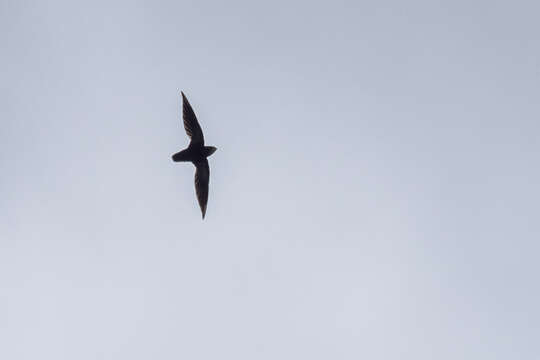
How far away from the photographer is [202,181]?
89.0 feet

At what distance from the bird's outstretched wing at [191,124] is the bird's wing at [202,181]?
116cm

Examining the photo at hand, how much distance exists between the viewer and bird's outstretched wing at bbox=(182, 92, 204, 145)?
25984 millimetres

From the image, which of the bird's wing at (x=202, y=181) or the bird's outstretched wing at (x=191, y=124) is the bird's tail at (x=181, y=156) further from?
the bird's wing at (x=202, y=181)

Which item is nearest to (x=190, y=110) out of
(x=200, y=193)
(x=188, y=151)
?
(x=188, y=151)

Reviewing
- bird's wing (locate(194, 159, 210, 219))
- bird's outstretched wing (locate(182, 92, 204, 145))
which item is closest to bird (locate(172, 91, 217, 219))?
bird's outstretched wing (locate(182, 92, 204, 145))

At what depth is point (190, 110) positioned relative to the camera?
26094 millimetres

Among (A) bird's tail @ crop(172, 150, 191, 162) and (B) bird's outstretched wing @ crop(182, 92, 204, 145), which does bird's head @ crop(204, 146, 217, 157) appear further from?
(A) bird's tail @ crop(172, 150, 191, 162)

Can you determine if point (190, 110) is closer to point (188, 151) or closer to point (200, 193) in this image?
point (188, 151)

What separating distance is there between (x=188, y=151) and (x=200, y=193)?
233 cm

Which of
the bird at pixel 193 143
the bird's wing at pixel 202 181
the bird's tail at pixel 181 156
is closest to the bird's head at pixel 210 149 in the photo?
the bird at pixel 193 143

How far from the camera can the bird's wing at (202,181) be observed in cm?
2681

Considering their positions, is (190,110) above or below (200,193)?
above

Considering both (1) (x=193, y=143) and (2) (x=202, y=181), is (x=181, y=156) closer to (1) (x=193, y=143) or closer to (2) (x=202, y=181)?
(1) (x=193, y=143)

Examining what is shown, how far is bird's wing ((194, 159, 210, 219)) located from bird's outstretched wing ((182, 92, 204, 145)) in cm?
116
